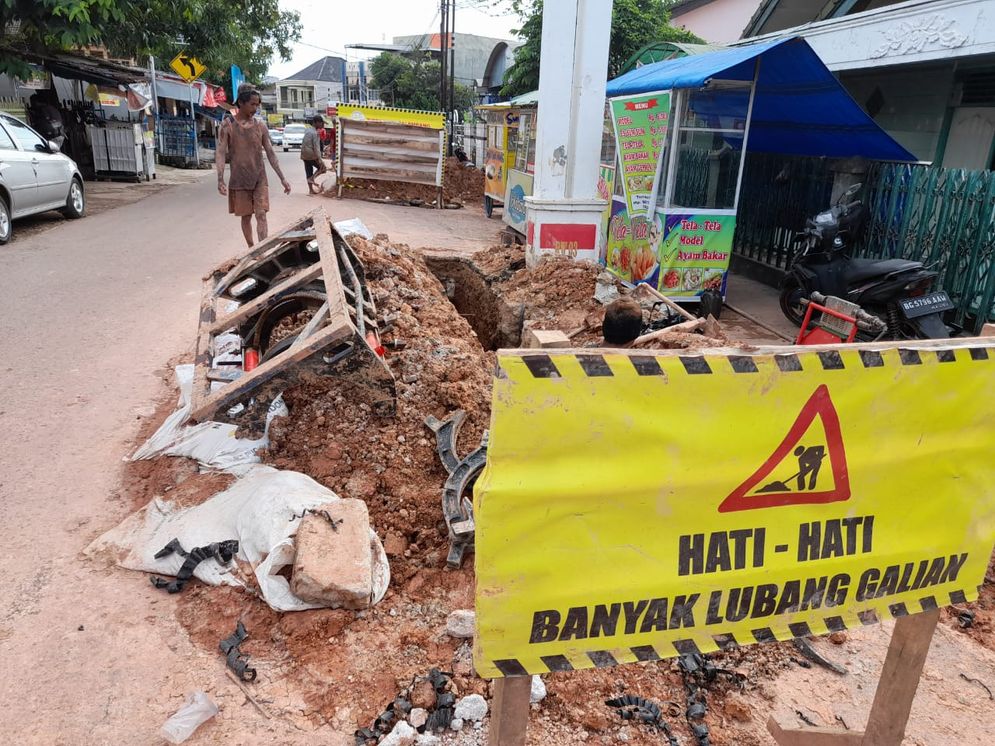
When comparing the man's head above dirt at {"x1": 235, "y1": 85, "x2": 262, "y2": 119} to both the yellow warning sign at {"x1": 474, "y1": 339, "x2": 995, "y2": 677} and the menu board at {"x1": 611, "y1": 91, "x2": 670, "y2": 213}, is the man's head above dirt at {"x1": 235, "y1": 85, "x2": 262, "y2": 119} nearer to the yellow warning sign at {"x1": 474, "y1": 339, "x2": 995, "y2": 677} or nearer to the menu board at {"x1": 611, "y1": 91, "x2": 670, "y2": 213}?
the menu board at {"x1": 611, "y1": 91, "x2": 670, "y2": 213}

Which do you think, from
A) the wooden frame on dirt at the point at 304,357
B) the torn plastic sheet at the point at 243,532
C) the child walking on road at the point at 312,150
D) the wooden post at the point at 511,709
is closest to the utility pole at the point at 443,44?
the child walking on road at the point at 312,150

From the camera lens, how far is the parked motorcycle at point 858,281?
21.4 ft

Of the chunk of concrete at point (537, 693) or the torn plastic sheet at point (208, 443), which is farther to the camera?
the torn plastic sheet at point (208, 443)

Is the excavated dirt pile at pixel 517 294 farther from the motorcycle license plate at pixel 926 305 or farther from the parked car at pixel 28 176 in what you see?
the parked car at pixel 28 176

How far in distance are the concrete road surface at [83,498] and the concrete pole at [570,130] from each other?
14.7 feet

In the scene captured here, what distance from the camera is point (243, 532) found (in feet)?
11.2

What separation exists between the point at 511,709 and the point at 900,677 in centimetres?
134

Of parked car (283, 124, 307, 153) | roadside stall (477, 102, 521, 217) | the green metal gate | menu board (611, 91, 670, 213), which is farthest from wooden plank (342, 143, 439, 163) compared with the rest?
parked car (283, 124, 307, 153)

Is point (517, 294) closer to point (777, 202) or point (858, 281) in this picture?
point (858, 281)

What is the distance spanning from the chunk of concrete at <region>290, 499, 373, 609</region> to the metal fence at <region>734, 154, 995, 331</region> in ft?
22.0

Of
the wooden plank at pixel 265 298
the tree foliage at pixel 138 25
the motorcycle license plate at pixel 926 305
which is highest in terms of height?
the tree foliage at pixel 138 25

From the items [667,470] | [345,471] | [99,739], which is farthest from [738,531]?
[345,471]

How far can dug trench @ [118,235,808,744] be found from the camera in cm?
267

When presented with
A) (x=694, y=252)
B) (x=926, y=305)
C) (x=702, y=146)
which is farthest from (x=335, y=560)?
(x=702, y=146)
